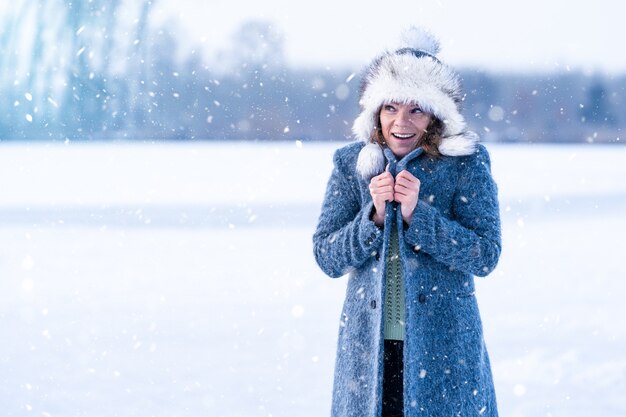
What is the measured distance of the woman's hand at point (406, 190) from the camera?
164 cm

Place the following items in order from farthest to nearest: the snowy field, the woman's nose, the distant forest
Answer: the distant forest < the snowy field < the woman's nose

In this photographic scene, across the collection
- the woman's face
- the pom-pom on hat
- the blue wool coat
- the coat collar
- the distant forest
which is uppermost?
the distant forest

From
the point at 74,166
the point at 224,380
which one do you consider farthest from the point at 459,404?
the point at 74,166

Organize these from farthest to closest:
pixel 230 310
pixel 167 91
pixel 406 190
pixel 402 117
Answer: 1. pixel 167 91
2. pixel 230 310
3. pixel 402 117
4. pixel 406 190

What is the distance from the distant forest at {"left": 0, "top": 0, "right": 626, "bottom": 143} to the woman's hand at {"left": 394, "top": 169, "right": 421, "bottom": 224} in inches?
633

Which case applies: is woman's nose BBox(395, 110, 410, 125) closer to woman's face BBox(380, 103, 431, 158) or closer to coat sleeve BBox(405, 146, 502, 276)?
woman's face BBox(380, 103, 431, 158)

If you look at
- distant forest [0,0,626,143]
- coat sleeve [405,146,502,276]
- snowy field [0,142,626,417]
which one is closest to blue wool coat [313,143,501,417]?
coat sleeve [405,146,502,276]

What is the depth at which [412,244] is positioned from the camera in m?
1.69

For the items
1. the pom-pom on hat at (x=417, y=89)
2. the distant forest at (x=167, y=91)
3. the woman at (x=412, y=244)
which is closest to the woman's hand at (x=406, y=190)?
the woman at (x=412, y=244)

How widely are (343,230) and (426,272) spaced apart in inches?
8.1

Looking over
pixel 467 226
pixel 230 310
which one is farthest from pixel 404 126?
pixel 230 310

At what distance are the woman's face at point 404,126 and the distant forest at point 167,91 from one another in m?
15.9

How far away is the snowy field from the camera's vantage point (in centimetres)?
335

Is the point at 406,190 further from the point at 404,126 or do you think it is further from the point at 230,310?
the point at 230,310
